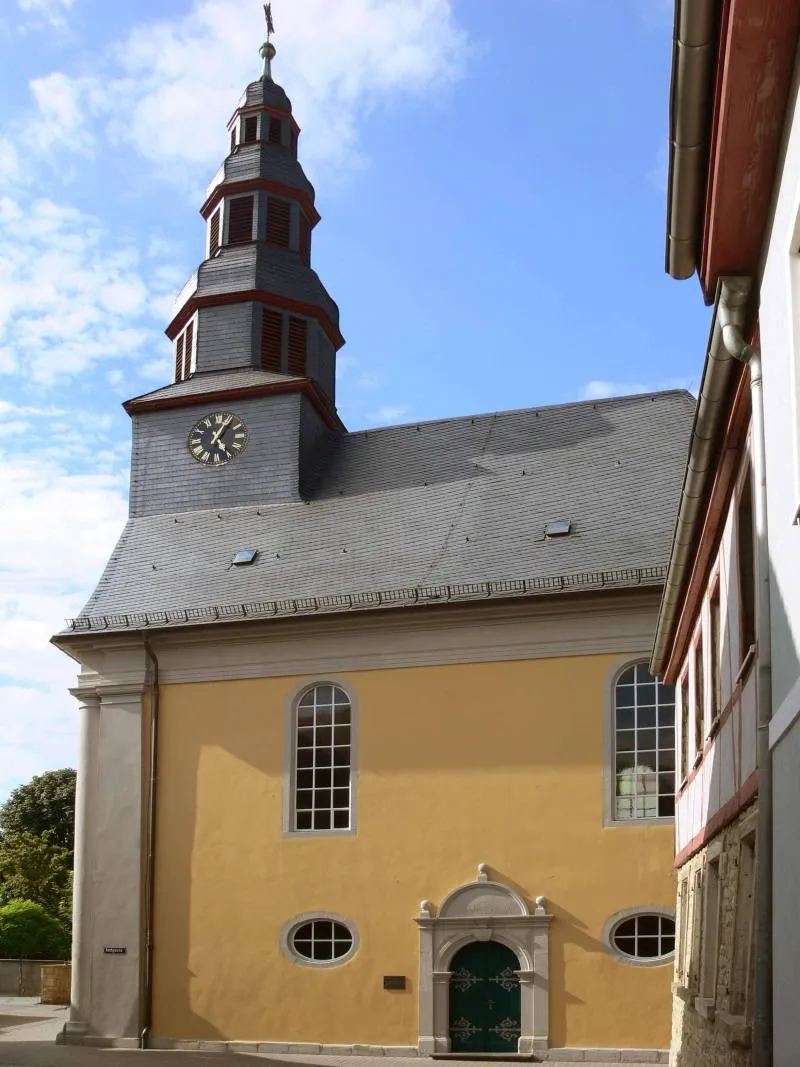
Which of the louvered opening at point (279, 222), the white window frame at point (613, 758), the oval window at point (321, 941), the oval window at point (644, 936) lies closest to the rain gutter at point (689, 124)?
the white window frame at point (613, 758)

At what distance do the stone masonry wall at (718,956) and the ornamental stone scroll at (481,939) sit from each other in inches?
182

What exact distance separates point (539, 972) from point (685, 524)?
10349 mm

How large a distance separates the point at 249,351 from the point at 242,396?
5.40 feet

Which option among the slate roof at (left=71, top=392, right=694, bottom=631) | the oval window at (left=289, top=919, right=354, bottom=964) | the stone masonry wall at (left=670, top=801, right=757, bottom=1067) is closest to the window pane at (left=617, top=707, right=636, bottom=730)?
the slate roof at (left=71, top=392, right=694, bottom=631)

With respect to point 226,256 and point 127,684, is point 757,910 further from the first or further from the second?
point 226,256

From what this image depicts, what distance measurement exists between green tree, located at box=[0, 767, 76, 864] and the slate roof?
103 ft

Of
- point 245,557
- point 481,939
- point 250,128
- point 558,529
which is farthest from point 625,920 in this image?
point 250,128

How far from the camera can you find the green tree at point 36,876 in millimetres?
45344

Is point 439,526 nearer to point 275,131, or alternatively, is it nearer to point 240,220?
point 240,220

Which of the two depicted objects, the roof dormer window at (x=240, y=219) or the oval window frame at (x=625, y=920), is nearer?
the oval window frame at (x=625, y=920)

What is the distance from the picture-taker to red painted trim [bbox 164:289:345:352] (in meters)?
28.1

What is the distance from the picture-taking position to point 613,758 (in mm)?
20469

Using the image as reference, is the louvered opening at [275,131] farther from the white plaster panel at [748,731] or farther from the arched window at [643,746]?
the white plaster panel at [748,731]

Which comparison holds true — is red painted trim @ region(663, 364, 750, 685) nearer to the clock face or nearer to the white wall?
the white wall
